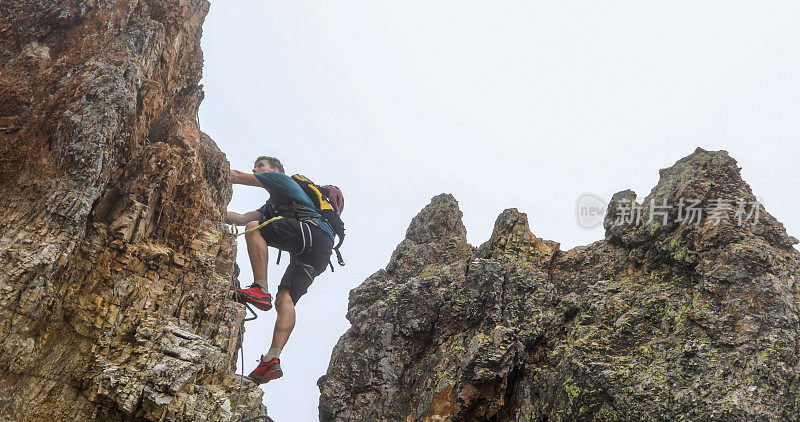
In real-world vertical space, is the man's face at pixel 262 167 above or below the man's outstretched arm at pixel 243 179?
above

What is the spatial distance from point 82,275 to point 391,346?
8.09 metres

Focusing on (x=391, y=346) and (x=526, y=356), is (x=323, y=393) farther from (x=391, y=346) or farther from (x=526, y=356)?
(x=526, y=356)

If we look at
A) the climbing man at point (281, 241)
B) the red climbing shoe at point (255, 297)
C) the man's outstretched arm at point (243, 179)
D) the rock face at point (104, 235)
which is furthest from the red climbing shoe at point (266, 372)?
the man's outstretched arm at point (243, 179)

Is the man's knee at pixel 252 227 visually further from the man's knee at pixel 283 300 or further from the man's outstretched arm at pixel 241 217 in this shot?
the man's knee at pixel 283 300

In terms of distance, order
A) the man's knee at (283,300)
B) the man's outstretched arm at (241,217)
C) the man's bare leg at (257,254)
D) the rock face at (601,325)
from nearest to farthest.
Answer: the rock face at (601,325) < the man's bare leg at (257,254) < the man's knee at (283,300) < the man's outstretched arm at (241,217)

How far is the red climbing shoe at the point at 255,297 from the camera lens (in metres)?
11.2

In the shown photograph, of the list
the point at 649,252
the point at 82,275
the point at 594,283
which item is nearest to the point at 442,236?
the point at 594,283

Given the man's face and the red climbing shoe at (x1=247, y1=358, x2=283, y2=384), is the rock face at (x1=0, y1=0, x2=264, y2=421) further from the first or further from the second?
the man's face

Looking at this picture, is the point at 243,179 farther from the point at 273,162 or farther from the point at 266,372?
the point at 266,372

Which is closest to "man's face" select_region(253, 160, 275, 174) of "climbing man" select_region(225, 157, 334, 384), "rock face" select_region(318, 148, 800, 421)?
"climbing man" select_region(225, 157, 334, 384)

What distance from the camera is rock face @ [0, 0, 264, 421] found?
6.79 m

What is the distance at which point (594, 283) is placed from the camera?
40.6ft

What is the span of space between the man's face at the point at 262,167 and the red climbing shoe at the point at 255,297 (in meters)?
3.32

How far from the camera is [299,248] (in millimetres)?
12570
